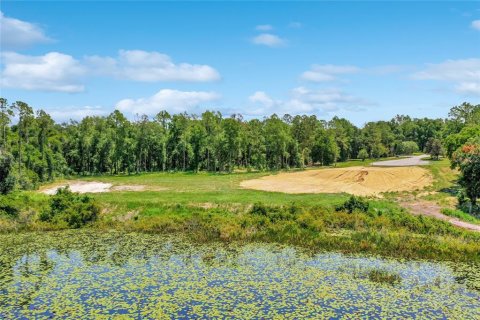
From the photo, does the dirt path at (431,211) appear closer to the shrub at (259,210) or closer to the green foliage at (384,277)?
the shrub at (259,210)

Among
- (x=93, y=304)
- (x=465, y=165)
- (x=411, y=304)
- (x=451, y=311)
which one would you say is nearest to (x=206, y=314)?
(x=93, y=304)

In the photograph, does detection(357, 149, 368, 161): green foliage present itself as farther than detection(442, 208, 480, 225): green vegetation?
Yes

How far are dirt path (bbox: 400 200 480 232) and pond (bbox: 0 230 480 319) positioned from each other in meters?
13.3

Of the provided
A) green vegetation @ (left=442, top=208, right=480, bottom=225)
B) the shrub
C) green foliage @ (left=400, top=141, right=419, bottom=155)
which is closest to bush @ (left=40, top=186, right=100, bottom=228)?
the shrub

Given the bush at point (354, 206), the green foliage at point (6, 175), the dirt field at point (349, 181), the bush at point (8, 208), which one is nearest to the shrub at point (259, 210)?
the bush at point (354, 206)

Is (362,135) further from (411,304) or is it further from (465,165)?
(411,304)

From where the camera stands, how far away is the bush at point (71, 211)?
41.9m

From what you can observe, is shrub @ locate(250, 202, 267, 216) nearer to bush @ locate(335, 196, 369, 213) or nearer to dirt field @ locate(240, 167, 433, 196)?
bush @ locate(335, 196, 369, 213)

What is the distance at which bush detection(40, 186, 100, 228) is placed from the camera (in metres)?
41.9

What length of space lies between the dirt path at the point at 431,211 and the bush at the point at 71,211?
33951mm

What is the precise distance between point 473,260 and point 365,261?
7.58m

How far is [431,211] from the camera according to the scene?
46500mm

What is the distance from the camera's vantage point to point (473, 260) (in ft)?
98.5

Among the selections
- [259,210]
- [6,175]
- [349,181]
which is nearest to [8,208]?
[6,175]
